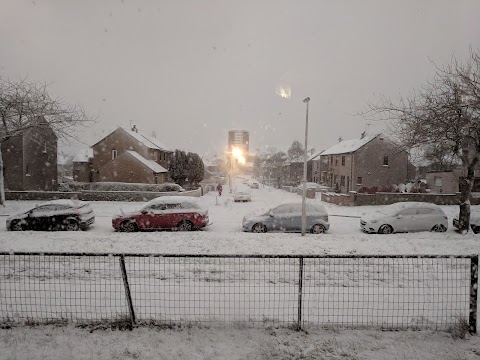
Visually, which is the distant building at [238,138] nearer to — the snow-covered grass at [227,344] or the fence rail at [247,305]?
the fence rail at [247,305]

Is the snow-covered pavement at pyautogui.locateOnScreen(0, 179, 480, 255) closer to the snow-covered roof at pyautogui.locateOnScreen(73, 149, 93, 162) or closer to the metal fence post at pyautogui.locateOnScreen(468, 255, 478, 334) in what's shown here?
the metal fence post at pyautogui.locateOnScreen(468, 255, 478, 334)

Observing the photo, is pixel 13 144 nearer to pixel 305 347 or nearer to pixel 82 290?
pixel 82 290

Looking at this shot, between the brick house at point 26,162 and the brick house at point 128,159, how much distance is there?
6010 millimetres

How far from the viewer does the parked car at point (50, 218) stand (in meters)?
14.2

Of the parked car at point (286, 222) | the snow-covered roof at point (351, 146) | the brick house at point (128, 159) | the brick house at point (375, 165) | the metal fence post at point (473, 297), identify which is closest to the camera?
the metal fence post at point (473, 297)

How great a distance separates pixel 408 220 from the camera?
14203 millimetres

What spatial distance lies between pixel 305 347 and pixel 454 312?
2.83 metres

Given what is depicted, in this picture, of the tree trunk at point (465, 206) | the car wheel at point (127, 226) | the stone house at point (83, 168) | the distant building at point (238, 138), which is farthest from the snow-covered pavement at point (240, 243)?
the stone house at point (83, 168)

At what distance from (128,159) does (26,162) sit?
9.96 meters

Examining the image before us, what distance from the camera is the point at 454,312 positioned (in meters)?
5.07

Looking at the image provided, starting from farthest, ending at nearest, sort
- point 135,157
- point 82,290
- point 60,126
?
point 135,157
point 60,126
point 82,290

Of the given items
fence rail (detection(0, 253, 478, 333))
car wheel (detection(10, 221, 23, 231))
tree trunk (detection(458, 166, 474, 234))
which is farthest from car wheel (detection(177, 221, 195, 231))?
tree trunk (detection(458, 166, 474, 234))

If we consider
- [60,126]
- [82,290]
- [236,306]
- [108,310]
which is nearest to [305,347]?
[236,306]

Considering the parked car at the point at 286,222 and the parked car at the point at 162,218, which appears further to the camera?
the parked car at the point at 162,218
